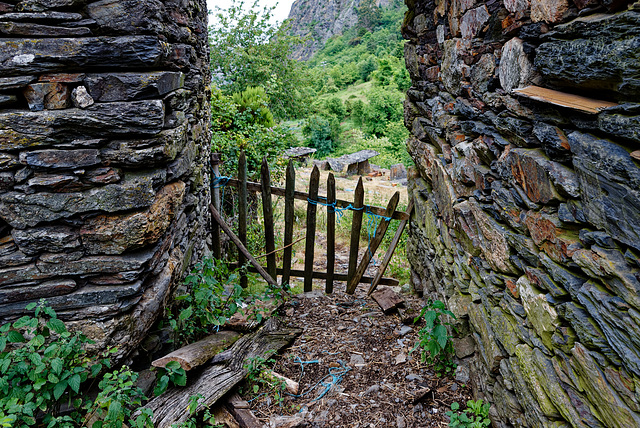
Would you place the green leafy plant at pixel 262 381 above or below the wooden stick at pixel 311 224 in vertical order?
below

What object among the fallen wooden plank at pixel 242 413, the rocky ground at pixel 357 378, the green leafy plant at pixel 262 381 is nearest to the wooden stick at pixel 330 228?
the rocky ground at pixel 357 378

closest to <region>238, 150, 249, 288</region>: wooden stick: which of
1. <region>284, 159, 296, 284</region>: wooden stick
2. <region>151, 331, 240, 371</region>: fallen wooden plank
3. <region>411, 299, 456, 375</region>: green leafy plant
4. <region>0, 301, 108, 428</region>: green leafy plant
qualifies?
<region>284, 159, 296, 284</region>: wooden stick

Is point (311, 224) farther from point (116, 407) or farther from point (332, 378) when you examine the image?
point (116, 407)

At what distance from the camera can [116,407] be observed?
201 centimetres

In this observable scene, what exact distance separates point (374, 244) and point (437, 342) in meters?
1.97

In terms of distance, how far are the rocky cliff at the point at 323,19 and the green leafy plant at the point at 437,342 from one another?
60.4m

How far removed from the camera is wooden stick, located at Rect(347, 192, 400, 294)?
4.51 metres

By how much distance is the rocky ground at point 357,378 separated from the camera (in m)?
2.69

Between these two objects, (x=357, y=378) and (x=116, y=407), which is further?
(x=357, y=378)

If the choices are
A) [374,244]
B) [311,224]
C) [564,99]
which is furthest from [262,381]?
[564,99]

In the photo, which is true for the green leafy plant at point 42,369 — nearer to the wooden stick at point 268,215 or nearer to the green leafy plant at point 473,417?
the green leafy plant at point 473,417

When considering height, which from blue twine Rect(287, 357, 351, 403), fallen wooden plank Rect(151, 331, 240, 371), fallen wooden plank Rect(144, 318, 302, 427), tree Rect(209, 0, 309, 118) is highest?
tree Rect(209, 0, 309, 118)

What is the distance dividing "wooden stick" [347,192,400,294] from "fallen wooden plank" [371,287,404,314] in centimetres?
44

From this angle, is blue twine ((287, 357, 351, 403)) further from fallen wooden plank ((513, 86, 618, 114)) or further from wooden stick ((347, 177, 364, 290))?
fallen wooden plank ((513, 86, 618, 114))
